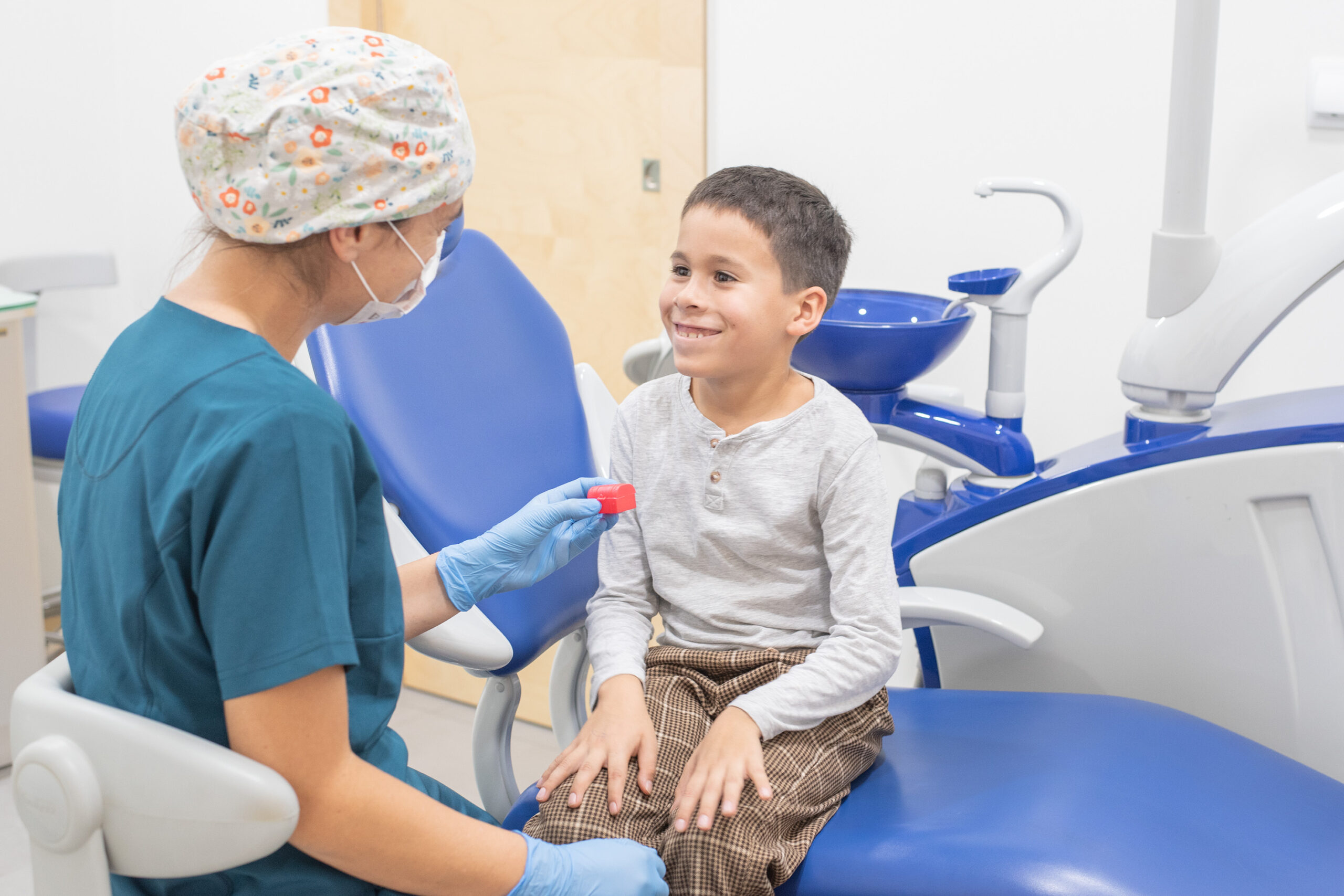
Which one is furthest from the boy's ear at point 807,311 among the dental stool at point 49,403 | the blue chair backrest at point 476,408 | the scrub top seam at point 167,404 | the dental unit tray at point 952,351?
the dental stool at point 49,403

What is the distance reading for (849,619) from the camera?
112 cm

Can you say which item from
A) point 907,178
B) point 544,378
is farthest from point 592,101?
point 544,378

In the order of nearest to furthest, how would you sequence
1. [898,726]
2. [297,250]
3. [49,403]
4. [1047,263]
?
[297,250] < [898,726] < [1047,263] < [49,403]

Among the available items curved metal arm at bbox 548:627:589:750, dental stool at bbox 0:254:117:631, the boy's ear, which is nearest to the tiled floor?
dental stool at bbox 0:254:117:631

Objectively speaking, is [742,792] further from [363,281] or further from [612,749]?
[363,281]

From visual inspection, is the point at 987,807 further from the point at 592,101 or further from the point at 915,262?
the point at 592,101

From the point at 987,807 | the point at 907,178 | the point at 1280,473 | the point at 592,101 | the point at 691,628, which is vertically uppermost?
the point at 592,101

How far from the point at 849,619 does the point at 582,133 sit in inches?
57.2

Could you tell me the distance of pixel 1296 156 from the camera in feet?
5.69

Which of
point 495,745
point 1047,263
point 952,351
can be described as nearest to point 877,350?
point 952,351

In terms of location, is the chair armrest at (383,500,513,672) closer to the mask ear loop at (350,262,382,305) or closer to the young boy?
the young boy

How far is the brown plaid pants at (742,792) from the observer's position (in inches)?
38.0

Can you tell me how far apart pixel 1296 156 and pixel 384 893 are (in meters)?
1.66

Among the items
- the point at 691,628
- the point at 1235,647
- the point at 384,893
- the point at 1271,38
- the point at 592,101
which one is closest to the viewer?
the point at 384,893
